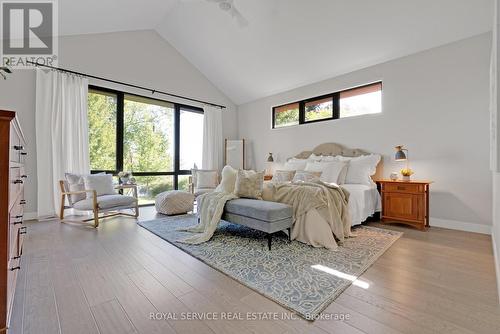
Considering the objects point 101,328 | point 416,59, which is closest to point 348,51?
point 416,59

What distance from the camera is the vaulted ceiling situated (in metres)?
3.18

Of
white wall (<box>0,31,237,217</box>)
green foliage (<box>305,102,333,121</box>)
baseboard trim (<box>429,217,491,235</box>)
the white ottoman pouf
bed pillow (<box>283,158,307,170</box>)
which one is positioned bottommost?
baseboard trim (<box>429,217,491,235</box>)

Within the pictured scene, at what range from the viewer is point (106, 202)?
3.49 meters

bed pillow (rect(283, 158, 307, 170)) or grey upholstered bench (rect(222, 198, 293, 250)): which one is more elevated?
bed pillow (rect(283, 158, 307, 170))

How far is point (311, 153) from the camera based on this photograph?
16.3 ft

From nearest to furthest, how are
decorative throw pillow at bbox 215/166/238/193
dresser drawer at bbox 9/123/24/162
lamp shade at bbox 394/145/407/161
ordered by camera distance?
dresser drawer at bbox 9/123/24/162 < decorative throw pillow at bbox 215/166/238/193 < lamp shade at bbox 394/145/407/161

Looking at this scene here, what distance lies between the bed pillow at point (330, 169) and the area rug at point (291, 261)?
0.97 meters

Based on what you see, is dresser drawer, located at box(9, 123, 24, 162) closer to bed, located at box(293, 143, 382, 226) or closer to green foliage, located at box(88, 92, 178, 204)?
bed, located at box(293, 143, 382, 226)

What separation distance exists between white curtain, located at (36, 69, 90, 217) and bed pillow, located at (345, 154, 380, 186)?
16.0 feet

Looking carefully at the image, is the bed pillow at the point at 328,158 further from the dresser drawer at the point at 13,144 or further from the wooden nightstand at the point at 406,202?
the dresser drawer at the point at 13,144

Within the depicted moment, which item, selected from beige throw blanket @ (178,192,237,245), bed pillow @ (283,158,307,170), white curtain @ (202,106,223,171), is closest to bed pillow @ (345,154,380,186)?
bed pillow @ (283,158,307,170)

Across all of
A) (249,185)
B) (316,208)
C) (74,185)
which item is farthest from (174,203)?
(316,208)

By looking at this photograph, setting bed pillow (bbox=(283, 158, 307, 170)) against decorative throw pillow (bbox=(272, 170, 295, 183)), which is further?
bed pillow (bbox=(283, 158, 307, 170))

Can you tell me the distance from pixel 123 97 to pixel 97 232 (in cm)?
301
